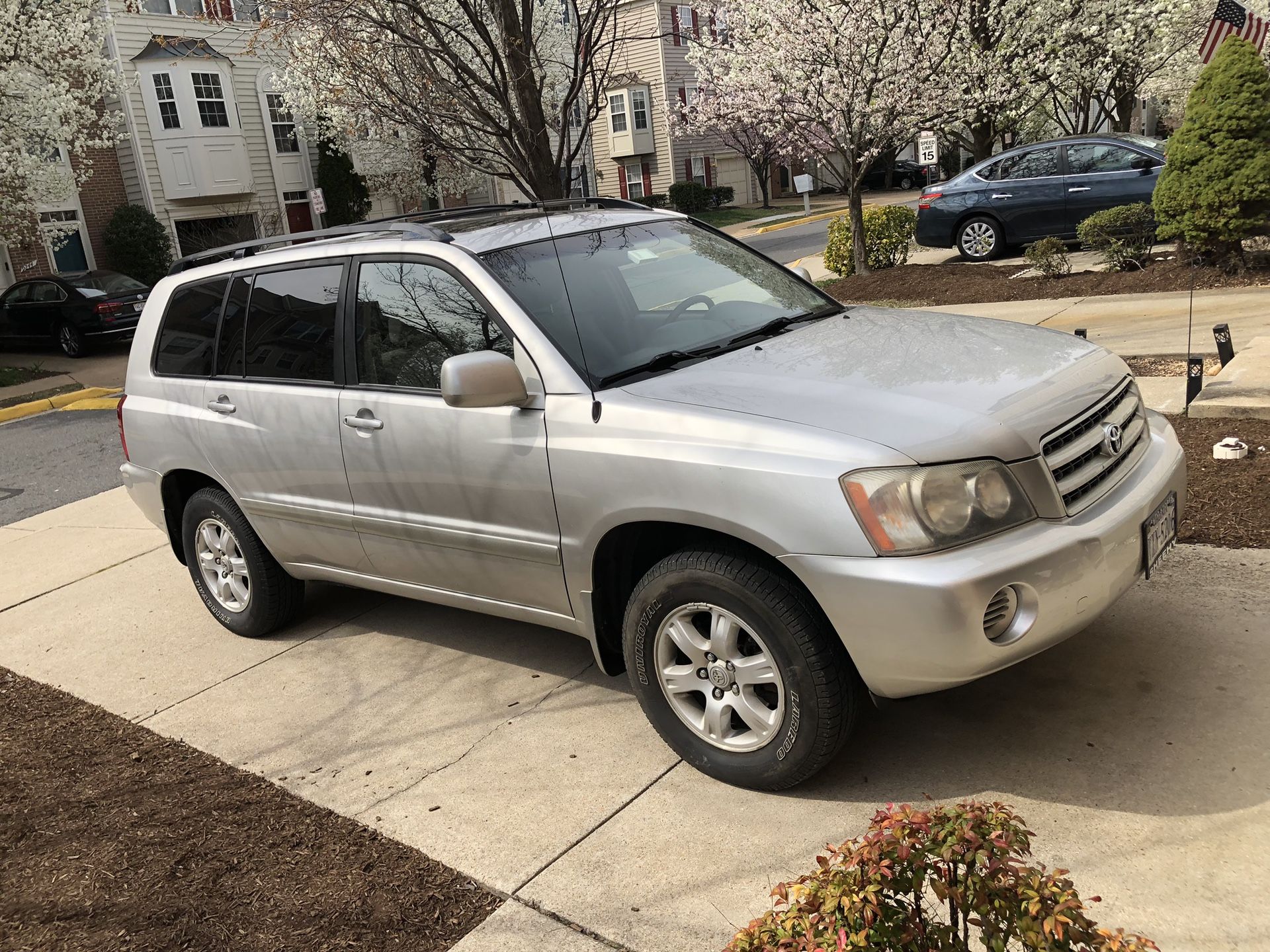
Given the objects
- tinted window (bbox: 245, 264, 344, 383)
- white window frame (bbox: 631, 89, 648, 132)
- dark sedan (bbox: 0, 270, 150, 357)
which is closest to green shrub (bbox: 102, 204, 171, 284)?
dark sedan (bbox: 0, 270, 150, 357)

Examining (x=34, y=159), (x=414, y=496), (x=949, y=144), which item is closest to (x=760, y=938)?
(x=414, y=496)

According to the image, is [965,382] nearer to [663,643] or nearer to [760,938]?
[663,643]

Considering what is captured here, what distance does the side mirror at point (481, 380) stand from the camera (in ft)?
12.0

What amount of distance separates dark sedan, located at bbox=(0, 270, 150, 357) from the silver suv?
16.1 meters

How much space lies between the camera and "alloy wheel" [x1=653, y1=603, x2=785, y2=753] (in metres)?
3.38

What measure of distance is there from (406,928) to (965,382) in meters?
2.34

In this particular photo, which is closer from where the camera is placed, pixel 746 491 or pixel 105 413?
pixel 746 491

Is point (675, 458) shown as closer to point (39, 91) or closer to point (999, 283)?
point (999, 283)

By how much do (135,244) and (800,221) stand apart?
20067 mm

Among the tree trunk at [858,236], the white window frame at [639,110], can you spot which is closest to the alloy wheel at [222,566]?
the tree trunk at [858,236]

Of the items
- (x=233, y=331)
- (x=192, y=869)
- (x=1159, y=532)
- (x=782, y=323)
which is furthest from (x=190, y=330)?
(x=1159, y=532)

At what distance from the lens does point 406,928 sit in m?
3.09

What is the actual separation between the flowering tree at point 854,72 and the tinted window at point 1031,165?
1223 millimetres

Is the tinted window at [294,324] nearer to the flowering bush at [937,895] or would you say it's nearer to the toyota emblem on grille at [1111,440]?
the toyota emblem on grille at [1111,440]
